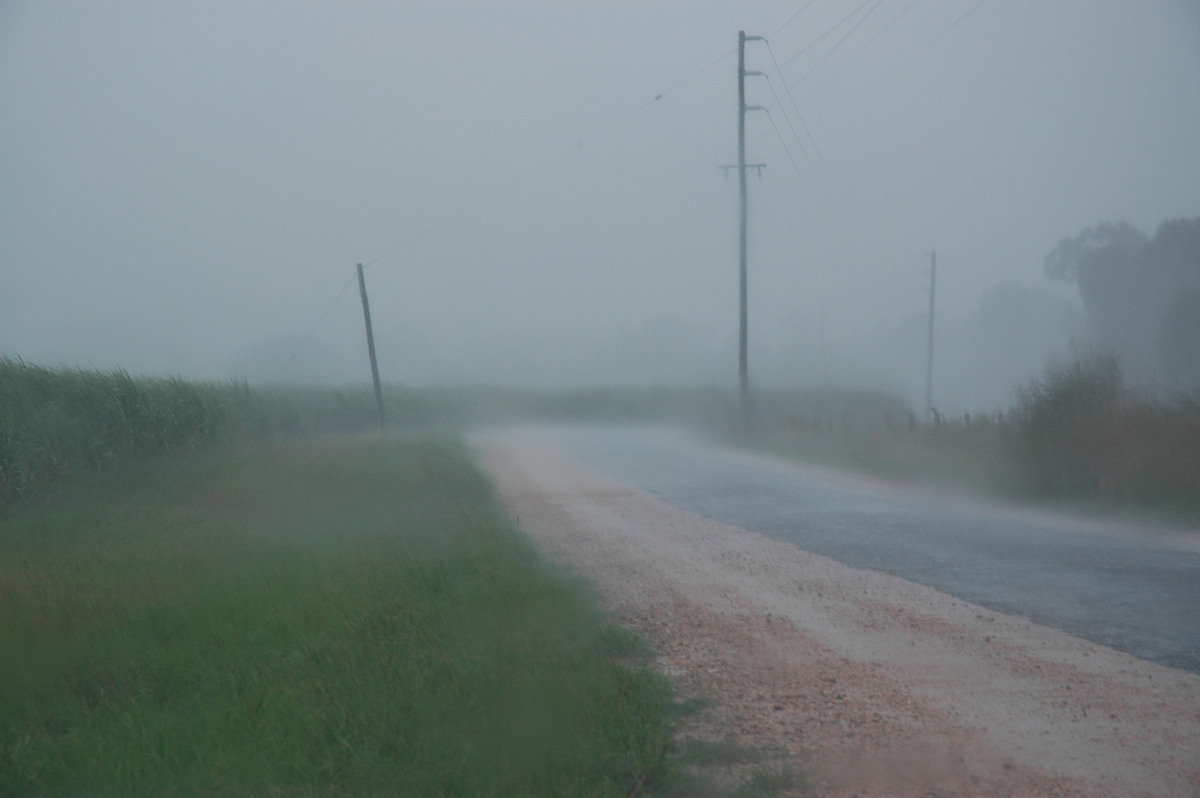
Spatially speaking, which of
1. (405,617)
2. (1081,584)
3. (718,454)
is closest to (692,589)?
(405,617)

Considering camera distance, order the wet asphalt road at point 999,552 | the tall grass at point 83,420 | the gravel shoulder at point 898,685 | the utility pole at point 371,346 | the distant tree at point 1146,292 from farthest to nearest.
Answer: the utility pole at point 371,346 → the distant tree at point 1146,292 → the tall grass at point 83,420 → the wet asphalt road at point 999,552 → the gravel shoulder at point 898,685

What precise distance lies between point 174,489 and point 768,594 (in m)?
13.5

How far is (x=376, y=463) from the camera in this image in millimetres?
23656

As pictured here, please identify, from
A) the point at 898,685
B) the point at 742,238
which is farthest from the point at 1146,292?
the point at 898,685

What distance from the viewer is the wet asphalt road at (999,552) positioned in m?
7.33

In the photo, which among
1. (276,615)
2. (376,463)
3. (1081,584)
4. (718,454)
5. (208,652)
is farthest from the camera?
(718,454)

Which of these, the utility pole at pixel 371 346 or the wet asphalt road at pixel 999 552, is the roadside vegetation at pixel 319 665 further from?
the utility pole at pixel 371 346

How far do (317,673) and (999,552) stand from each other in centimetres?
765

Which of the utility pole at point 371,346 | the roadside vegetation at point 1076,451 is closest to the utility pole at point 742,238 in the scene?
the roadside vegetation at point 1076,451

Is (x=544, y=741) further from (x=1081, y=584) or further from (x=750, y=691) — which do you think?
(x=1081, y=584)

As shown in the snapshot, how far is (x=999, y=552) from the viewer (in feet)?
34.1

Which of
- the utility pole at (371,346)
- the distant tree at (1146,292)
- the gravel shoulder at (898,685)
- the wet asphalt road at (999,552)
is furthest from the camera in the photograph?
the utility pole at (371,346)

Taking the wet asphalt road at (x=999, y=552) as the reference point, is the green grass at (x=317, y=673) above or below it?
above

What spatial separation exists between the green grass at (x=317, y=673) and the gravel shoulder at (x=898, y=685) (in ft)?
2.15
